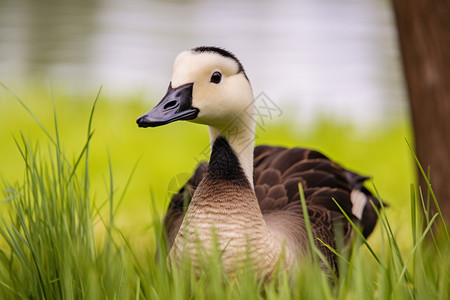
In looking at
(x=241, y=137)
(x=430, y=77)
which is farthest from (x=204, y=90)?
(x=430, y=77)

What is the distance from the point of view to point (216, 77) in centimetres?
269

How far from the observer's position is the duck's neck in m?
2.78

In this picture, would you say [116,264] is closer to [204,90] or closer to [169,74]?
[204,90]

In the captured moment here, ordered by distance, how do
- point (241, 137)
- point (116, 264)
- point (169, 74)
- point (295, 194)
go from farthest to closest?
point (169, 74), point (295, 194), point (241, 137), point (116, 264)

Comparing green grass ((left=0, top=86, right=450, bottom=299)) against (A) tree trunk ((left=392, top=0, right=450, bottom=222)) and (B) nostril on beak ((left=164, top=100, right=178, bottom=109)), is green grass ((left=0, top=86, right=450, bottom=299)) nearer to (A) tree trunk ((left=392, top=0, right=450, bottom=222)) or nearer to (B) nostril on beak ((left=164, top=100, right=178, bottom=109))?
(B) nostril on beak ((left=164, top=100, right=178, bottom=109))

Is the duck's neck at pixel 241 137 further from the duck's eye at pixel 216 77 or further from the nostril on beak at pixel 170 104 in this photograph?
the nostril on beak at pixel 170 104

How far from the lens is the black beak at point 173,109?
247 centimetres

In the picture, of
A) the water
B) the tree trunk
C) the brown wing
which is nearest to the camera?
the brown wing

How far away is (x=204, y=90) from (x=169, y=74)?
669 cm

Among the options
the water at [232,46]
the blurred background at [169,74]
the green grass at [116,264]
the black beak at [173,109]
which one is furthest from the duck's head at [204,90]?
the water at [232,46]

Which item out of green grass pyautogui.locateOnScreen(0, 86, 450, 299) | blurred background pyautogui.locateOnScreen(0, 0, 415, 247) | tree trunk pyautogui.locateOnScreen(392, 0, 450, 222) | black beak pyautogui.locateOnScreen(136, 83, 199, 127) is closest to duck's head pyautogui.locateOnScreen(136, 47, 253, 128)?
black beak pyautogui.locateOnScreen(136, 83, 199, 127)

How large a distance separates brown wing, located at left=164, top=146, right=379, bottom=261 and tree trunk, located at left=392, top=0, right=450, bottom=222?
1.41ft

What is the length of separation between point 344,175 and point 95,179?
8.02 feet

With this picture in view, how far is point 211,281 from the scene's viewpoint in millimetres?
2188
